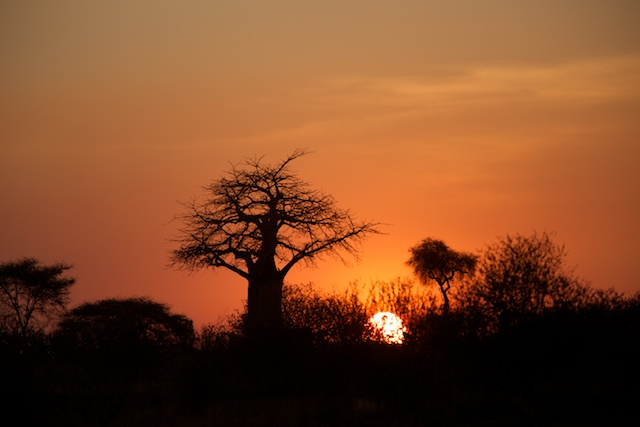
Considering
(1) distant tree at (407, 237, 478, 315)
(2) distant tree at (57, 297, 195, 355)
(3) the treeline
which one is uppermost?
(1) distant tree at (407, 237, 478, 315)

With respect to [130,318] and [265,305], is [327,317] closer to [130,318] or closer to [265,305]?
→ [265,305]

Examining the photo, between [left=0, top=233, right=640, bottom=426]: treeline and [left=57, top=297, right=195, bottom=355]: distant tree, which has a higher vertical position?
[left=57, top=297, right=195, bottom=355]: distant tree

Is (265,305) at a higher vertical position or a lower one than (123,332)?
higher

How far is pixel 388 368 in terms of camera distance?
2886cm

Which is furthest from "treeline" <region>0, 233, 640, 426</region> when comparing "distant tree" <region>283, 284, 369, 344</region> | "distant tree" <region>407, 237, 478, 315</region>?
"distant tree" <region>407, 237, 478, 315</region>

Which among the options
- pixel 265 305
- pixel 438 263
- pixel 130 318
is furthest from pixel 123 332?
pixel 438 263

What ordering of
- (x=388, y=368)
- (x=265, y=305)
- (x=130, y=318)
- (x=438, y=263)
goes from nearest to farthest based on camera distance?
(x=388, y=368)
(x=265, y=305)
(x=130, y=318)
(x=438, y=263)

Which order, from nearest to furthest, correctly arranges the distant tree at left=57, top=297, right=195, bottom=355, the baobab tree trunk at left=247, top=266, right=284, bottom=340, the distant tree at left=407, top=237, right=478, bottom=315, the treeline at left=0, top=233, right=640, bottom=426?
the treeline at left=0, top=233, right=640, bottom=426
the baobab tree trunk at left=247, top=266, right=284, bottom=340
the distant tree at left=57, top=297, right=195, bottom=355
the distant tree at left=407, top=237, right=478, bottom=315

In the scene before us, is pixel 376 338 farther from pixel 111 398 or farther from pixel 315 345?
pixel 111 398

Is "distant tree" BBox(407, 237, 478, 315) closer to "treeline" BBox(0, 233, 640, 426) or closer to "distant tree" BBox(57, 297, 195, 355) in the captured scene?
"distant tree" BBox(57, 297, 195, 355)

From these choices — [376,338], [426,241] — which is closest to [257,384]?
[376,338]

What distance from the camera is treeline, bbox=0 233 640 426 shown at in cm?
2681

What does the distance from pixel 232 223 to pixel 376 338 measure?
1168 centimetres

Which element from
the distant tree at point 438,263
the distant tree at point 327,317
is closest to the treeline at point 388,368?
the distant tree at point 327,317
